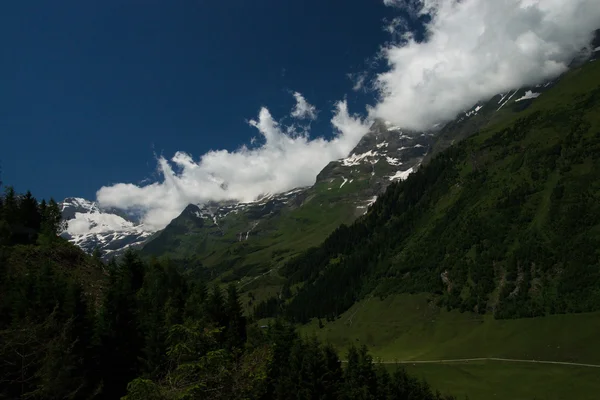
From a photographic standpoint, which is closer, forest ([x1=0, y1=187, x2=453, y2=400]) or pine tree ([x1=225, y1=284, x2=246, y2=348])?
forest ([x1=0, y1=187, x2=453, y2=400])

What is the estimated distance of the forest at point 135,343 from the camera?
2102cm

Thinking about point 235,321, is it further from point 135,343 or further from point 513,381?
point 513,381

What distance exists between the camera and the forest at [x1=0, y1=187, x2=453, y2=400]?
21016 mm

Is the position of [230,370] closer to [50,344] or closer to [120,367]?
[50,344]

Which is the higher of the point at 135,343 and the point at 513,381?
the point at 135,343

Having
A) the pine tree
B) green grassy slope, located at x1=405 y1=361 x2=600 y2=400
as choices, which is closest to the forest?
the pine tree

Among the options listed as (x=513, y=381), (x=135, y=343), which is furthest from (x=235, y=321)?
(x=513, y=381)

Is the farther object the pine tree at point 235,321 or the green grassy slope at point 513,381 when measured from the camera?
the green grassy slope at point 513,381

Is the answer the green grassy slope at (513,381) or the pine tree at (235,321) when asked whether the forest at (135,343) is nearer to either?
the pine tree at (235,321)

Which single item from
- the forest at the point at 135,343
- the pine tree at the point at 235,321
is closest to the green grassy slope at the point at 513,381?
the forest at the point at 135,343

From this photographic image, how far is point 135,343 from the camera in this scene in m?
57.9

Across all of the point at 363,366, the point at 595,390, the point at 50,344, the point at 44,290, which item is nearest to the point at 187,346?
the point at 50,344

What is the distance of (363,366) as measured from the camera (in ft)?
274

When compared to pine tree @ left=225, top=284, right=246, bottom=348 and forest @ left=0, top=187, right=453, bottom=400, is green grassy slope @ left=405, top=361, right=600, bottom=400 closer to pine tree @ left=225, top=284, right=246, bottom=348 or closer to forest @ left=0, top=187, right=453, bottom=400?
forest @ left=0, top=187, right=453, bottom=400
